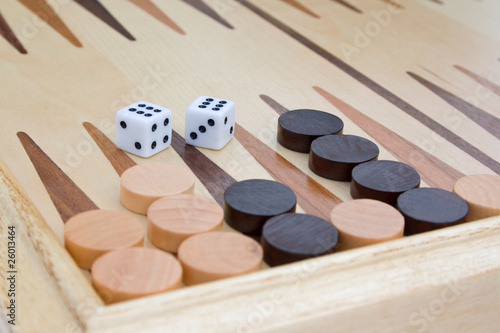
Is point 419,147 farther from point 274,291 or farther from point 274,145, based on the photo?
point 274,291

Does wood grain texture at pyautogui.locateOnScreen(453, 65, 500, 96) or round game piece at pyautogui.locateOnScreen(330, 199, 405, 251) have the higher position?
wood grain texture at pyautogui.locateOnScreen(453, 65, 500, 96)

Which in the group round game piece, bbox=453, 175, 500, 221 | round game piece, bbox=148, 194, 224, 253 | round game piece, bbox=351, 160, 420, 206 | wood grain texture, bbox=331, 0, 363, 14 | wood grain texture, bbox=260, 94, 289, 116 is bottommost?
wood grain texture, bbox=260, 94, 289, 116

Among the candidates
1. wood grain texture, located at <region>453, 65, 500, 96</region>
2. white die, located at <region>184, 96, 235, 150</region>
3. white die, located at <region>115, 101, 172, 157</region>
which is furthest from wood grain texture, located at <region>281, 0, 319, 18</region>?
white die, located at <region>115, 101, 172, 157</region>

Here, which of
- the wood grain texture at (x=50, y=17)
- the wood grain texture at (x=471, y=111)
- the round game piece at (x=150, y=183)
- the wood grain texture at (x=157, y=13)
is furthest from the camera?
the wood grain texture at (x=157, y=13)

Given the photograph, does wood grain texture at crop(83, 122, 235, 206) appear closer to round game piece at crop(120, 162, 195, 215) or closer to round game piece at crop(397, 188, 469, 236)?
round game piece at crop(120, 162, 195, 215)

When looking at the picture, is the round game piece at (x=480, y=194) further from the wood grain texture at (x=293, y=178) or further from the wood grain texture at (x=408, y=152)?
the wood grain texture at (x=293, y=178)

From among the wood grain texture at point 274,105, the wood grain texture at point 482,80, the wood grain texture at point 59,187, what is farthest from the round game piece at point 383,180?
the wood grain texture at point 482,80
